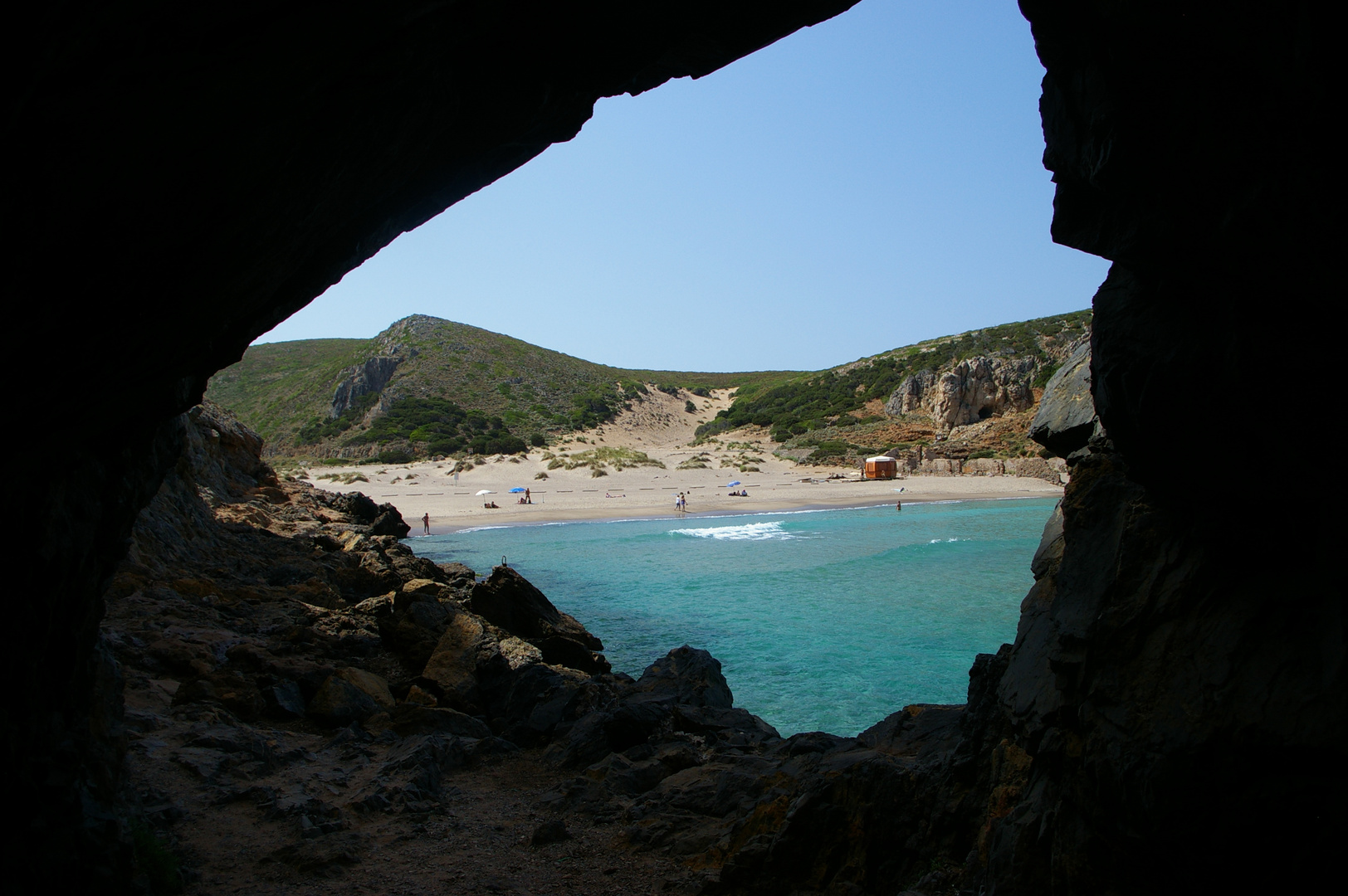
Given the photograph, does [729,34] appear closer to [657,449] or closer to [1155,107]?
[1155,107]

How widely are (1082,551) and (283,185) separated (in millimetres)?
4055

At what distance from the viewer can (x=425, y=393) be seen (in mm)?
59406

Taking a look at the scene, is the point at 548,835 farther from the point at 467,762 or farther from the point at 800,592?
the point at 800,592

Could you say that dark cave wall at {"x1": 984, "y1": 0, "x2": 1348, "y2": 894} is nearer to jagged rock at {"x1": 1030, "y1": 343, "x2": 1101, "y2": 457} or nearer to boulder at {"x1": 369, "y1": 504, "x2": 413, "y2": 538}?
jagged rock at {"x1": 1030, "y1": 343, "x2": 1101, "y2": 457}

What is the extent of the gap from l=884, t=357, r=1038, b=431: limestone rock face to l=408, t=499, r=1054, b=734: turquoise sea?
18236 mm

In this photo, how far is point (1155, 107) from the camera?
2.73 meters

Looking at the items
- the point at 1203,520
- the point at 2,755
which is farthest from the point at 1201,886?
the point at 2,755

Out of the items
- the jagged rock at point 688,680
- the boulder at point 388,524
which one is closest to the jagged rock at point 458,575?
the jagged rock at point 688,680

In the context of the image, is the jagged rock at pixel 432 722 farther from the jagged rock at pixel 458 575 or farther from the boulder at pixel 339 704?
the jagged rock at pixel 458 575

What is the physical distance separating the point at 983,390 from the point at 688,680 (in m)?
46.2

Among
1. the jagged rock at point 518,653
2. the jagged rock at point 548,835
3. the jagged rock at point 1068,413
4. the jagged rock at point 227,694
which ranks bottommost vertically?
the jagged rock at point 548,835

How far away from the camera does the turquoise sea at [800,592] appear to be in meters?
13.2

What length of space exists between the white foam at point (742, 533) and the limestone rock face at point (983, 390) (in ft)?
81.4

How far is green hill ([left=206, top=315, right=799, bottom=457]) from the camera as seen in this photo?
50.3 metres
